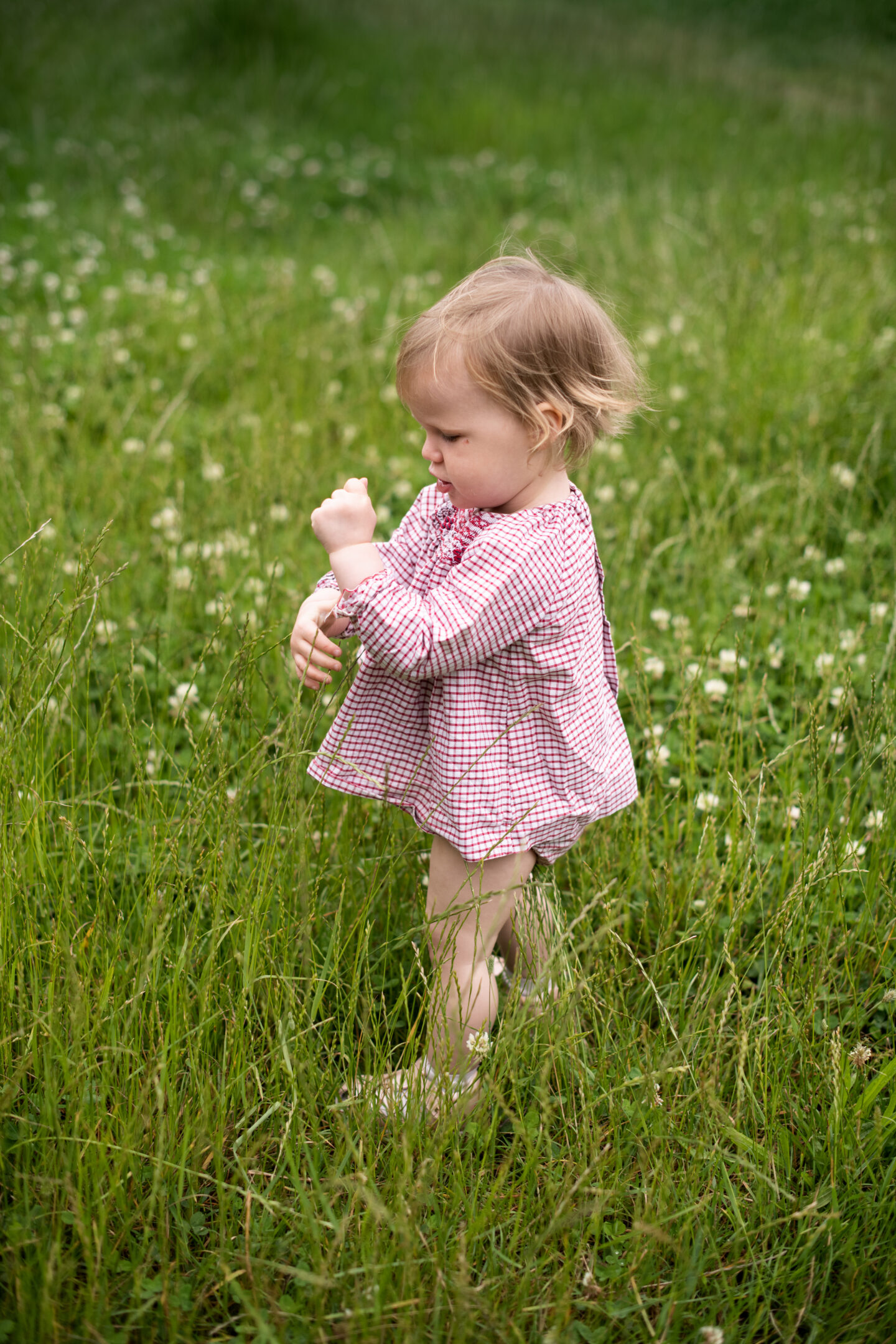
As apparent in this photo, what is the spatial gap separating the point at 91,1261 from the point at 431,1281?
555 mm

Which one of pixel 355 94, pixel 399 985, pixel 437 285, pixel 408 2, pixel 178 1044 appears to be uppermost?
pixel 408 2

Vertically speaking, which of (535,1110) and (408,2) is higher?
(408,2)

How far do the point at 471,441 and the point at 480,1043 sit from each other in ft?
3.77

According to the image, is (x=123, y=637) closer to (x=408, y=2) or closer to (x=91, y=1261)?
(x=91, y=1261)

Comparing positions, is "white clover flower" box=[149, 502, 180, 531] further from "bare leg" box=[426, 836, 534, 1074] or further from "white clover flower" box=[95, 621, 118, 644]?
"bare leg" box=[426, 836, 534, 1074]

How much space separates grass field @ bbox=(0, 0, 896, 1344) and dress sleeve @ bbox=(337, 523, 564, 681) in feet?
0.99

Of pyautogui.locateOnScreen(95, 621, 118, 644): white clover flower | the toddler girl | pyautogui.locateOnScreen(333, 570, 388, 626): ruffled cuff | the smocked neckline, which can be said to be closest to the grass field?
pyautogui.locateOnScreen(95, 621, 118, 644): white clover flower

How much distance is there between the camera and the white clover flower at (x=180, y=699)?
117 inches

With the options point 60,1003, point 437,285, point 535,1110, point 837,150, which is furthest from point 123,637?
point 837,150

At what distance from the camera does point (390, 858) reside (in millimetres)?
2506

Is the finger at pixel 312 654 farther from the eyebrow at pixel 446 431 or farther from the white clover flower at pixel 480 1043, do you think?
the white clover flower at pixel 480 1043

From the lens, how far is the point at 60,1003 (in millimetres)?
1949

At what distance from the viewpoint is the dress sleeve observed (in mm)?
1938

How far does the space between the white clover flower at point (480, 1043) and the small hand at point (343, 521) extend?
0.94m
